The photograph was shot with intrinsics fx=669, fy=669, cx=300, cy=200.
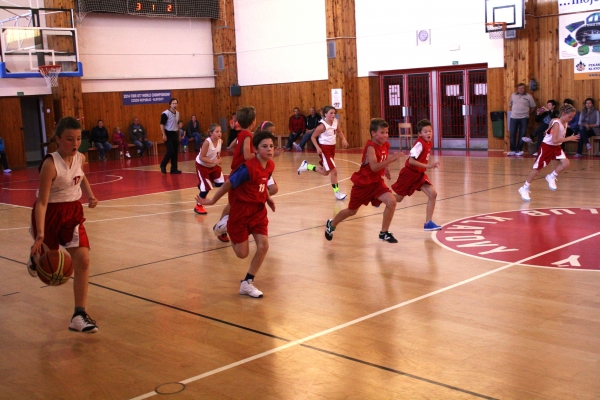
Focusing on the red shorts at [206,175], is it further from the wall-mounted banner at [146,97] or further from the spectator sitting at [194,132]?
the spectator sitting at [194,132]

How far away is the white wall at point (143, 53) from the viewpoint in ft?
76.7

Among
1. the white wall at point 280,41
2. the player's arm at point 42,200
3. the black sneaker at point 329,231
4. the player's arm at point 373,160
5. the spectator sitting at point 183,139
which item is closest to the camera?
the player's arm at point 42,200

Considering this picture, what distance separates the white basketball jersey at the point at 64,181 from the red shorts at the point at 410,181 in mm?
4708

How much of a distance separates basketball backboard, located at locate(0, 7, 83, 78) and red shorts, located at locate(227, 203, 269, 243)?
15951mm

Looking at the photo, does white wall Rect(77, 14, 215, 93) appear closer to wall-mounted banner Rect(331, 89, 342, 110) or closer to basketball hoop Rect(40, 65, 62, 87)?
basketball hoop Rect(40, 65, 62, 87)

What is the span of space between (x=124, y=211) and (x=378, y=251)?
220 inches

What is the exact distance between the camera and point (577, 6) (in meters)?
17.5

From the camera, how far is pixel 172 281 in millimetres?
6855

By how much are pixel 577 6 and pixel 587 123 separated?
309 cm

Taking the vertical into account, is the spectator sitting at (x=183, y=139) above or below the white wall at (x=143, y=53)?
below

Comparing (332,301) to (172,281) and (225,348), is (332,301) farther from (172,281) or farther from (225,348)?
(172,281)

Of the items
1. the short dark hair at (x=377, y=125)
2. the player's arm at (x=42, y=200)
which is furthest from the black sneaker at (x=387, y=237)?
the player's arm at (x=42, y=200)

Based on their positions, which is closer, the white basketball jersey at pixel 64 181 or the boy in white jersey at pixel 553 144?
the white basketball jersey at pixel 64 181

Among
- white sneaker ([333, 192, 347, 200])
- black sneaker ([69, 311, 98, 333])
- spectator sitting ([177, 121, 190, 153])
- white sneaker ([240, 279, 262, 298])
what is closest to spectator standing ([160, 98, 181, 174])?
white sneaker ([333, 192, 347, 200])
